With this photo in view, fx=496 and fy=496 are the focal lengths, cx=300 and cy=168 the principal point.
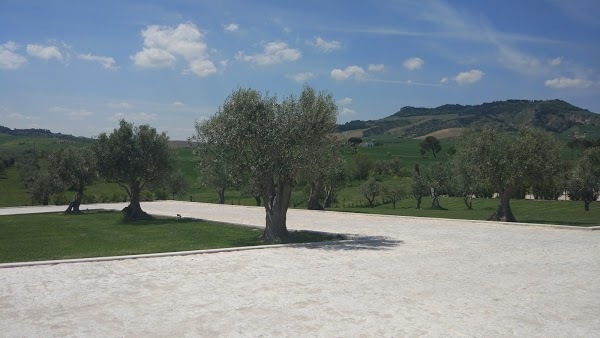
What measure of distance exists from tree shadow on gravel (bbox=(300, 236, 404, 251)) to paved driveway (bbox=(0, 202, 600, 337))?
1.04ft

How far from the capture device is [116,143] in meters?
30.6

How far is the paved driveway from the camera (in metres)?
8.22

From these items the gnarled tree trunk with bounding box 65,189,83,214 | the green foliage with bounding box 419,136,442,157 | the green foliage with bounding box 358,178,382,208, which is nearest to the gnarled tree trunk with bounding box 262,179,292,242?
the gnarled tree trunk with bounding box 65,189,83,214

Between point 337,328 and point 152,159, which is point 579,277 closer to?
point 337,328

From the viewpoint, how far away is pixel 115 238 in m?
21.2

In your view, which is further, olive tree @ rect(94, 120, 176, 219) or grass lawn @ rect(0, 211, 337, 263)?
olive tree @ rect(94, 120, 176, 219)

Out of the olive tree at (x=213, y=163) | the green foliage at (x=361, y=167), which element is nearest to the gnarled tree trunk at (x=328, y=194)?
the olive tree at (x=213, y=163)

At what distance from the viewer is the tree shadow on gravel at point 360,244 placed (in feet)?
55.6

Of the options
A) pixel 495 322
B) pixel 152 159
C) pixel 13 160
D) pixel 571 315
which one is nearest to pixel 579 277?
pixel 571 315

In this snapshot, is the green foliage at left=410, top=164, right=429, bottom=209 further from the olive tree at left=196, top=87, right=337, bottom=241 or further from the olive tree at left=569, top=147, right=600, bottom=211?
the olive tree at left=196, top=87, right=337, bottom=241

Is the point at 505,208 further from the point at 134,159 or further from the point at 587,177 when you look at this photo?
the point at 134,159

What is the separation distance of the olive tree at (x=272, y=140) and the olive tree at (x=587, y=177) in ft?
92.7

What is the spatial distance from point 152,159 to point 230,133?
14.4 meters

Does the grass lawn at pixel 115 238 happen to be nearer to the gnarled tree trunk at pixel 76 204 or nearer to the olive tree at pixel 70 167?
the olive tree at pixel 70 167
